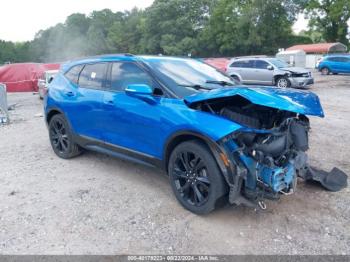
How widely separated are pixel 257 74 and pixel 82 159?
14.0 meters

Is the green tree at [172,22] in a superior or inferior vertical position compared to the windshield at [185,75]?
superior

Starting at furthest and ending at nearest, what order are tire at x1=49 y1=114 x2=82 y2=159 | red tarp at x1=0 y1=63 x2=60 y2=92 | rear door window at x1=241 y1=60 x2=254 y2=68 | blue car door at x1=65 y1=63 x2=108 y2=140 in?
red tarp at x1=0 y1=63 x2=60 y2=92
rear door window at x1=241 y1=60 x2=254 y2=68
tire at x1=49 y1=114 x2=82 y2=159
blue car door at x1=65 y1=63 x2=108 y2=140

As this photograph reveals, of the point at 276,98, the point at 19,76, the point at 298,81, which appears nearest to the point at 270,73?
the point at 298,81

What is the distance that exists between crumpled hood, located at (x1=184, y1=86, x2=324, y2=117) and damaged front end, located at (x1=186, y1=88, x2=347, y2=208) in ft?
0.06

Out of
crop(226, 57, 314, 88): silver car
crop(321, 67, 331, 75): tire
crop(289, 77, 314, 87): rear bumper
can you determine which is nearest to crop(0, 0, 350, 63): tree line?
crop(321, 67, 331, 75): tire

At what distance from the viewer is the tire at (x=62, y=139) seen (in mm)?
6039

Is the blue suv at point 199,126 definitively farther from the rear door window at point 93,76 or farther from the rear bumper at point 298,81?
the rear bumper at point 298,81

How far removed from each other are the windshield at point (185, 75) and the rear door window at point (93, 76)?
2.65 feet

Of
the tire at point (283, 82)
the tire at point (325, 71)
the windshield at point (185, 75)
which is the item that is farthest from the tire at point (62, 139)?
the tire at point (325, 71)

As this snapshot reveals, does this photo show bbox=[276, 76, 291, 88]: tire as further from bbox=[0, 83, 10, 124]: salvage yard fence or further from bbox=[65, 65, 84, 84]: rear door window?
bbox=[65, 65, 84, 84]: rear door window

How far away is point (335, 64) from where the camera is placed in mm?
25547

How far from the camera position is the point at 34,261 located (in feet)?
10.9

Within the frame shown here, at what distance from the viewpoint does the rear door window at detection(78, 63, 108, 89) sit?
5.28 metres

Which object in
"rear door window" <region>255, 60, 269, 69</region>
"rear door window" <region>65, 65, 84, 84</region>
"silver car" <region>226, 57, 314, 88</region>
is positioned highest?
"rear door window" <region>65, 65, 84, 84</region>
